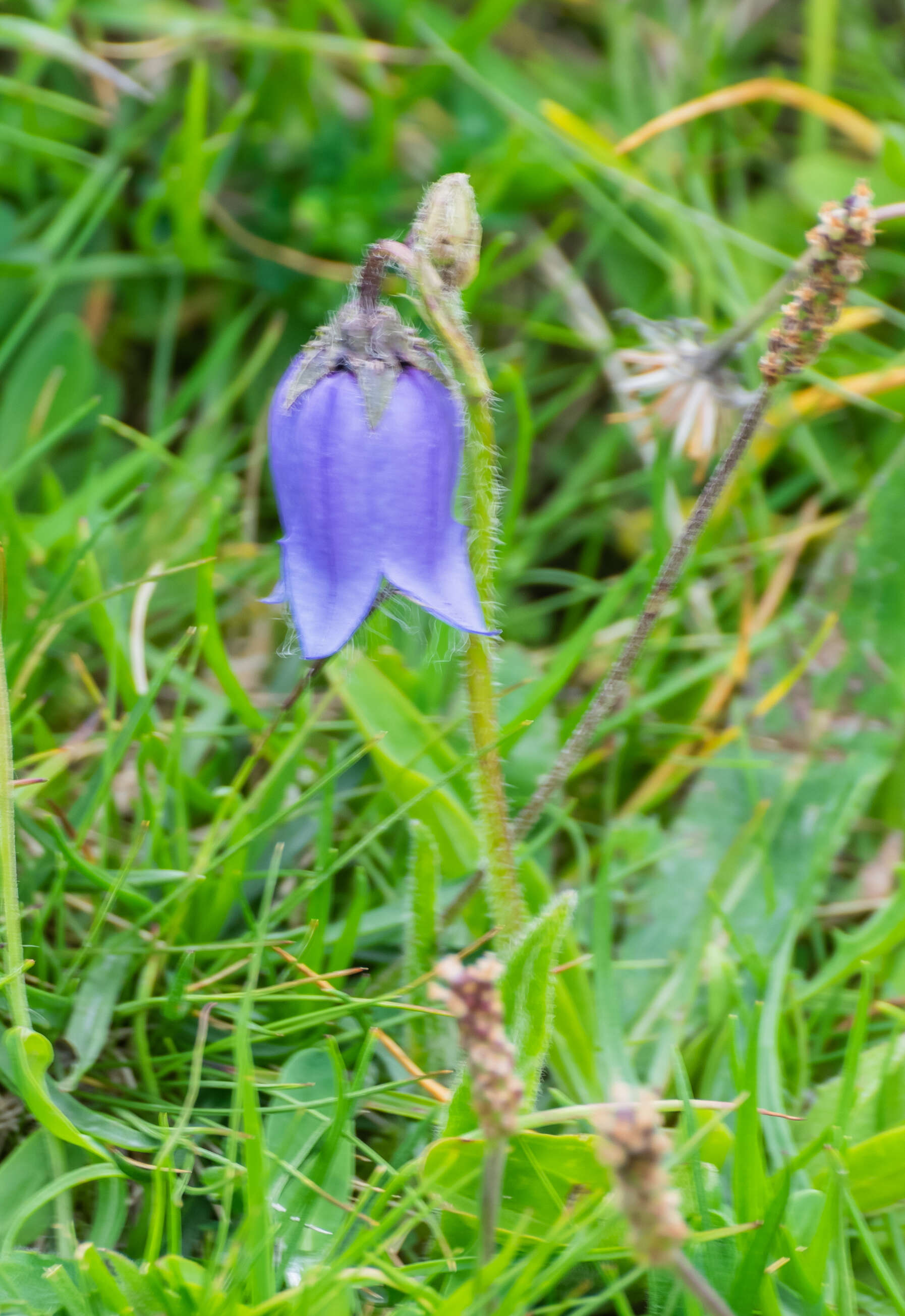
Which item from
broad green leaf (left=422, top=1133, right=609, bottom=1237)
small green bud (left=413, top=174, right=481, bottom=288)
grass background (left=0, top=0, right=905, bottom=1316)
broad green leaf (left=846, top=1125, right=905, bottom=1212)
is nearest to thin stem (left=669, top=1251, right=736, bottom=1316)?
grass background (left=0, top=0, right=905, bottom=1316)

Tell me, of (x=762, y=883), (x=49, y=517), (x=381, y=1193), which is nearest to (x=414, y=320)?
(x=49, y=517)

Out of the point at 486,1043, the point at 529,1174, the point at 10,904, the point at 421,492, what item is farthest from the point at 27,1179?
the point at 421,492

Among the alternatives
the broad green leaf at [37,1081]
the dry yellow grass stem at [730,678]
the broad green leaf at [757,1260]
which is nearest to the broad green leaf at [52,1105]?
the broad green leaf at [37,1081]

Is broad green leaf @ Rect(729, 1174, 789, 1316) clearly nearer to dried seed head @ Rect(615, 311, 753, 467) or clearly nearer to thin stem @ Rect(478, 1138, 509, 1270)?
thin stem @ Rect(478, 1138, 509, 1270)

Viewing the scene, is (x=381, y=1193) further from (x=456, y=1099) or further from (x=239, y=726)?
(x=239, y=726)

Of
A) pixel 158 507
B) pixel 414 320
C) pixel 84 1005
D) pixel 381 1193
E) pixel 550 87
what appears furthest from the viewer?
pixel 550 87

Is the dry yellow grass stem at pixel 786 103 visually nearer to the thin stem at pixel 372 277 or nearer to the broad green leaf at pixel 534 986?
the thin stem at pixel 372 277

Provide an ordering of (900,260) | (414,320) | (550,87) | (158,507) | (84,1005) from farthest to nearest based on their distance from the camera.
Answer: (550,87) < (900,260) < (414,320) < (158,507) < (84,1005)
